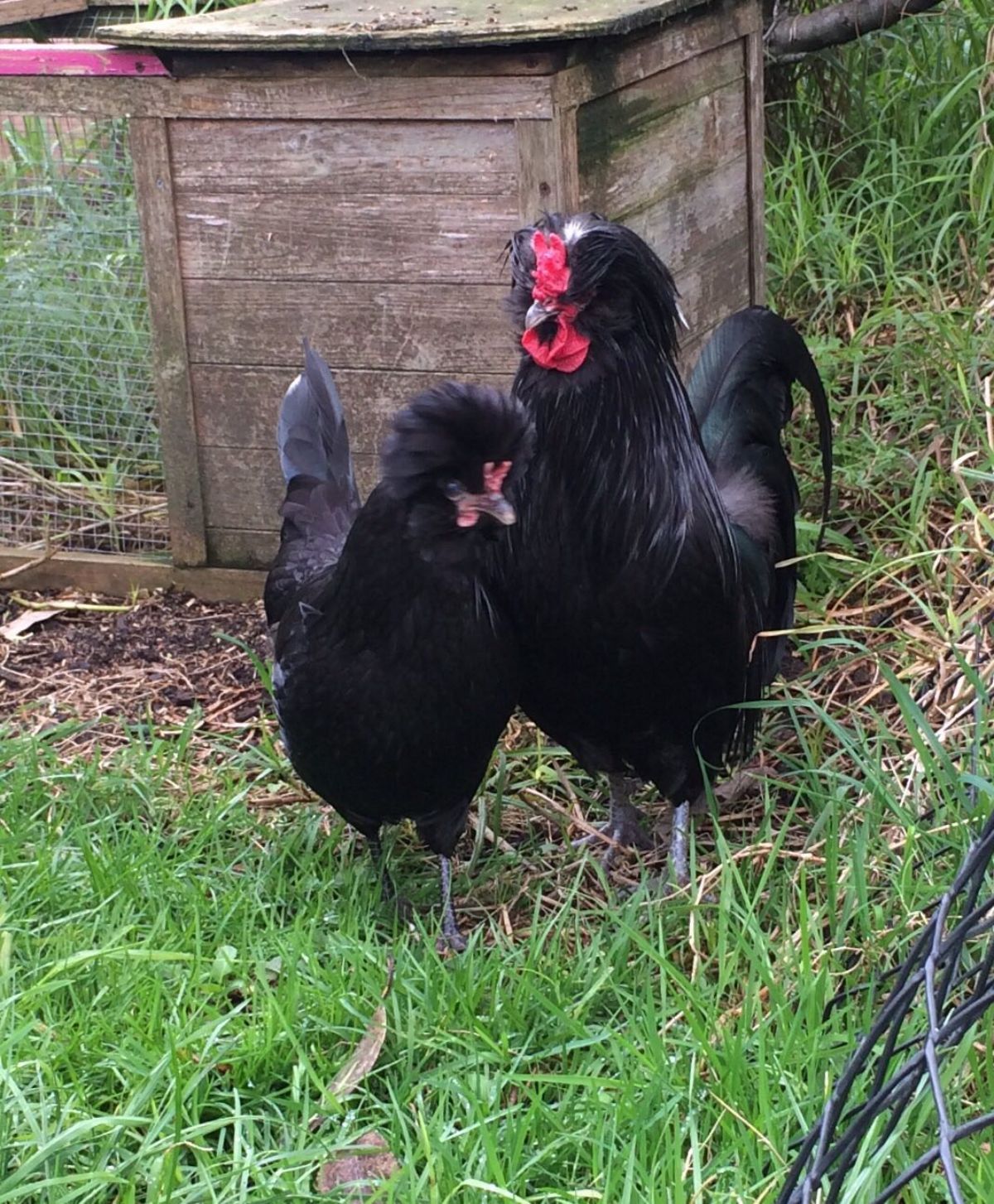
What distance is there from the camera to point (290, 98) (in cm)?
397

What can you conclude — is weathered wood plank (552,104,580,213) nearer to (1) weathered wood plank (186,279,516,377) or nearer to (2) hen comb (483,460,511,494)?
(1) weathered wood plank (186,279,516,377)

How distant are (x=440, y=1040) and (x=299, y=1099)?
263mm

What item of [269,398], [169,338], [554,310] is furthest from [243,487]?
[554,310]

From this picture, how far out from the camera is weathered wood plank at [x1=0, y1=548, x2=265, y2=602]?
15.0 ft

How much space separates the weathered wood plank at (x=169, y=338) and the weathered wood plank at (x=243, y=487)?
42 mm

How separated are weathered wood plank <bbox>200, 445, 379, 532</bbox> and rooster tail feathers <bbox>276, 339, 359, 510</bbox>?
2.42 ft

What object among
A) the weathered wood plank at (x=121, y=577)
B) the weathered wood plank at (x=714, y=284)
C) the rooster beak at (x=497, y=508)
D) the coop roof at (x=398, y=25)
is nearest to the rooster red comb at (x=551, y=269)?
the rooster beak at (x=497, y=508)

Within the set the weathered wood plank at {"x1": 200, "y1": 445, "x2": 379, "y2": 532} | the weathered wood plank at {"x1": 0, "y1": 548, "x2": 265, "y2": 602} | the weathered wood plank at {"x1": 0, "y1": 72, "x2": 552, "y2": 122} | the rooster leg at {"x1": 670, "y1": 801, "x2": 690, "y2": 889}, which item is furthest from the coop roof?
the rooster leg at {"x1": 670, "y1": 801, "x2": 690, "y2": 889}

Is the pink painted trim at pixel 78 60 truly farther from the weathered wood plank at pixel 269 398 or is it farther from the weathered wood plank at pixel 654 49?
the weathered wood plank at pixel 654 49

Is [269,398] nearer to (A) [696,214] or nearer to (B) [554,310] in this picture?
(A) [696,214]

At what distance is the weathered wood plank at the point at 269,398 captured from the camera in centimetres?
414

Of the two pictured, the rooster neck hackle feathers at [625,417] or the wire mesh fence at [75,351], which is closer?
the rooster neck hackle feathers at [625,417]

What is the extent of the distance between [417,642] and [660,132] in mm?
1854

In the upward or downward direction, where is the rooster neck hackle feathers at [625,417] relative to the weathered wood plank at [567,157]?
downward
